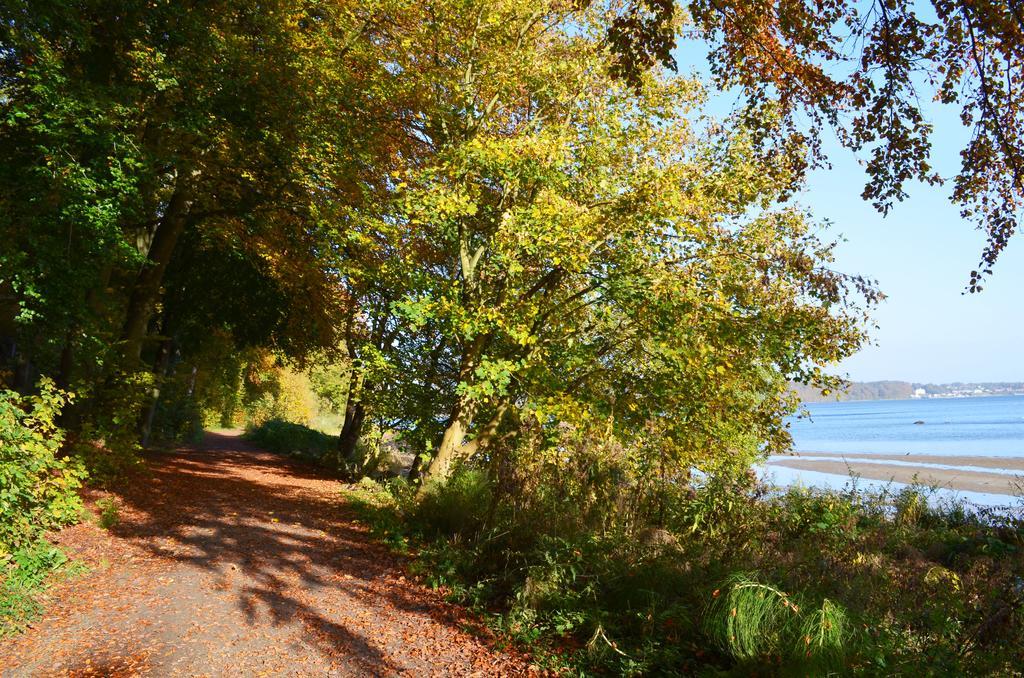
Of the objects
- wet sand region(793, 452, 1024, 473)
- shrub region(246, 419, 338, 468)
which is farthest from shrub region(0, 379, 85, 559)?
wet sand region(793, 452, 1024, 473)

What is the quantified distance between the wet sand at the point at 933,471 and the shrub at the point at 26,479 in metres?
20.7

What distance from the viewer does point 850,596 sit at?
17.7 ft

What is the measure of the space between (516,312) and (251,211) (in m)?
6.23

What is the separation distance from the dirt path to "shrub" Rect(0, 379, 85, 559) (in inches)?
23.1

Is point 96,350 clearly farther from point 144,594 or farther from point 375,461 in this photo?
point 375,461

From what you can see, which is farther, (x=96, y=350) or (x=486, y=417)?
(x=486, y=417)

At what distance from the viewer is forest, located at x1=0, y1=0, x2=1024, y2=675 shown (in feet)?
17.7

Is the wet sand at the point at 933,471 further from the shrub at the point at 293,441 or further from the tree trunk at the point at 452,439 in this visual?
the shrub at the point at 293,441

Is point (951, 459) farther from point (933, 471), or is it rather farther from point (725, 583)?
point (725, 583)

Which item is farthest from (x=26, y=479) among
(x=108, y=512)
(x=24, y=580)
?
(x=108, y=512)

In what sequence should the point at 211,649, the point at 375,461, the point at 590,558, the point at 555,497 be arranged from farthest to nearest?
the point at 375,461 → the point at 555,497 → the point at 590,558 → the point at 211,649

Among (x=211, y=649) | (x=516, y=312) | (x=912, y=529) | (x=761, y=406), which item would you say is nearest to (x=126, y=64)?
(x=516, y=312)

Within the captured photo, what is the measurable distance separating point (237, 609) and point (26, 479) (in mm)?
2413

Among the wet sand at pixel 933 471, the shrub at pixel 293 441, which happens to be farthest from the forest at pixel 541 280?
the wet sand at pixel 933 471
